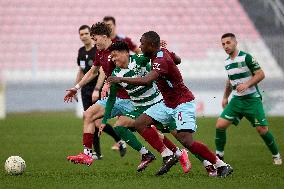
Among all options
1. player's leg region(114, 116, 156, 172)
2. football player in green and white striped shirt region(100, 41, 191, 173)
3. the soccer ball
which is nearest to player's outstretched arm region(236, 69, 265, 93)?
football player in green and white striped shirt region(100, 41, 191, 173)

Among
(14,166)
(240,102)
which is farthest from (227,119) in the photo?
(14,166)

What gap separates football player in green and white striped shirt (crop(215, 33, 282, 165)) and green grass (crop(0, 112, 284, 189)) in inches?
14.1

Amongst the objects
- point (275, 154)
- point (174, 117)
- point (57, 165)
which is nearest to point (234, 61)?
point (275, 154)

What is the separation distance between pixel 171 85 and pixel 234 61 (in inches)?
92.2

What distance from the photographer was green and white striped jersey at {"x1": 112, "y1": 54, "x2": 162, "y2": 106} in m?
10.1

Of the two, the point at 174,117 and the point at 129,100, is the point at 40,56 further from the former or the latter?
the point at 174,117

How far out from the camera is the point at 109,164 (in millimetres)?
11633

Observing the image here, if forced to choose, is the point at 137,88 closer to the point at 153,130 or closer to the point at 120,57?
the point at 120,57

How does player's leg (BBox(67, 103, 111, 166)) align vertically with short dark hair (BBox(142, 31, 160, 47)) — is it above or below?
below

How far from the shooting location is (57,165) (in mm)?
11391

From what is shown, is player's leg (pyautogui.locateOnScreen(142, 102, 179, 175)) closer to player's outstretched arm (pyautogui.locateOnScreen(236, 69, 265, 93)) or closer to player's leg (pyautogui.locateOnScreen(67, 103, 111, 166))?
player's leg (pyautogui.locateOnScreen(67, 103, 111, 166))

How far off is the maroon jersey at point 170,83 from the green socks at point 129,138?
1070mm

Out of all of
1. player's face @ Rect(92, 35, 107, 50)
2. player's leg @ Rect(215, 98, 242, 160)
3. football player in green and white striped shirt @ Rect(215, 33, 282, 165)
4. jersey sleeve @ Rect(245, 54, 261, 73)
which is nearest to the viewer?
player's face @ Rect(92, 35, 107, 50)

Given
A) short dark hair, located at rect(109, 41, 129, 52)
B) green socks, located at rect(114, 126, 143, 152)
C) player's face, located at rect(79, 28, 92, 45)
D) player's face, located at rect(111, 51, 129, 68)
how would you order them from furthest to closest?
player's face, located at rect(79, 28, 92, 45) < green socks, located at rect(114, 126, 143, 152) < player's face, located at rect(111, 51, 129, 68) < short dark hair, located at rect(109, 41, 129, 52)
